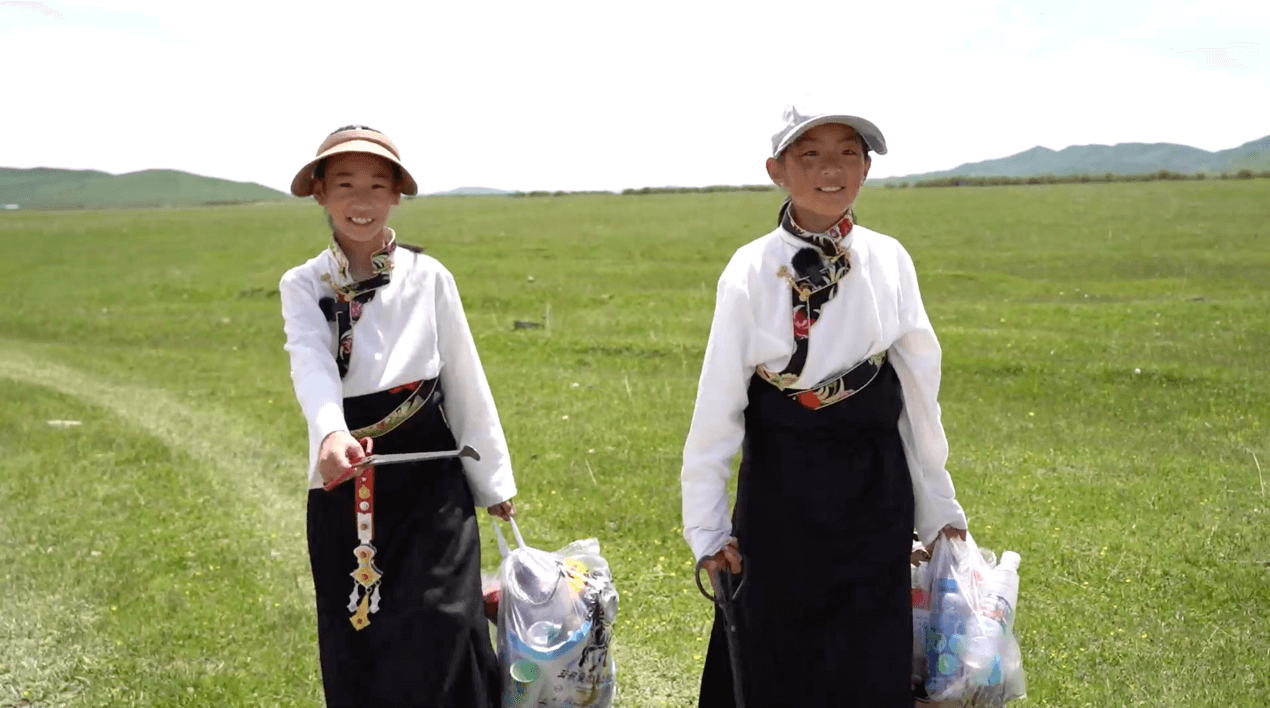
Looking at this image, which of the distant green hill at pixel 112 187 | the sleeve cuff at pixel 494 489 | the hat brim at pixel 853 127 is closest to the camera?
the hat brim at pixel 853 127

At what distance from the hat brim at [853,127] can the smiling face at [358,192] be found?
1341mm

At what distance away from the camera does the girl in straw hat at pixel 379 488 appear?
12.9ft

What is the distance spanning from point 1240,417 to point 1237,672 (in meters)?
5.71

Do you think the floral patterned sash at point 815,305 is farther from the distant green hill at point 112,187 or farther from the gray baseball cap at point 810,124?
the distant green hill at point 112,187

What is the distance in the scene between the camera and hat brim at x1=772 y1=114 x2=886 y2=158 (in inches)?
139

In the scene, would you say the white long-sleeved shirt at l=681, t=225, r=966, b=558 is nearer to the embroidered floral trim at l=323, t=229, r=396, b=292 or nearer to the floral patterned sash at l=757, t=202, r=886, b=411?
the floral patterned sash at l=757, t=202, r=886, b=411

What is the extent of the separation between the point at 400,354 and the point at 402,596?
2.67 ft

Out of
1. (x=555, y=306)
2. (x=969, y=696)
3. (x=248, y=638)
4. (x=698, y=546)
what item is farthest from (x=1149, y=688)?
(x=555, y=306)

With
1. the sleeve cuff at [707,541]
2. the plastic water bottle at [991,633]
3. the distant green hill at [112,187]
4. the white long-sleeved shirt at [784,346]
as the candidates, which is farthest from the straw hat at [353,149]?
the distant green hill at [112,187]

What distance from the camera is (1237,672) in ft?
18.0

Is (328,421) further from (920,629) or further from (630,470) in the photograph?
(630,470)

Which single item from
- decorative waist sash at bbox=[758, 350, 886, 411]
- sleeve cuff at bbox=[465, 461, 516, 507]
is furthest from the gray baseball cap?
sleeve cuff at bbox=[465, 461, 516, 507]

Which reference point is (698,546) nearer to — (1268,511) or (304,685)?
(304,685)

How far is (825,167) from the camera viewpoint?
362cm
